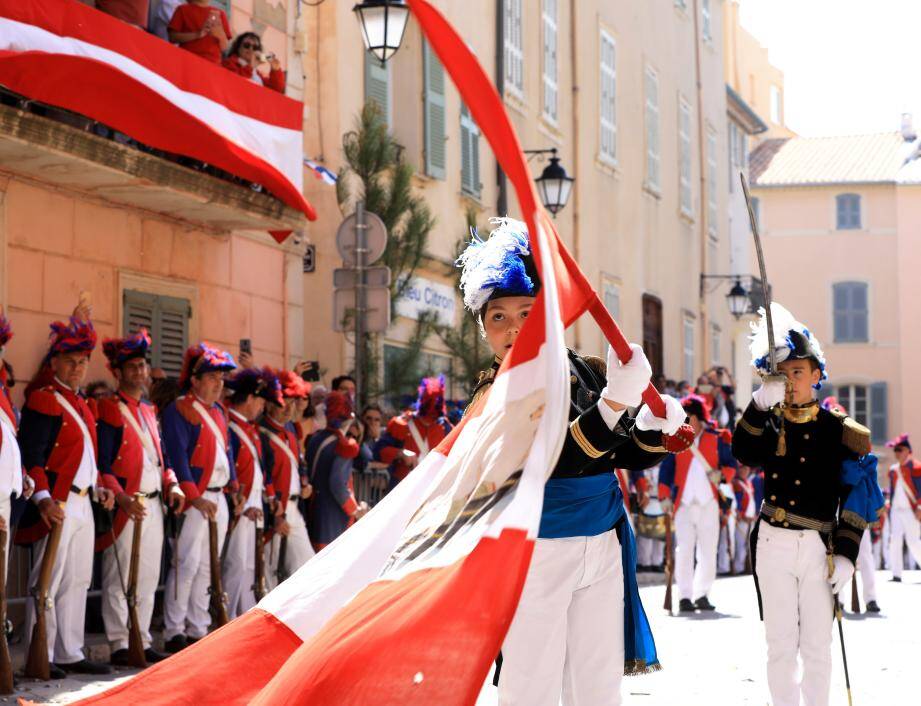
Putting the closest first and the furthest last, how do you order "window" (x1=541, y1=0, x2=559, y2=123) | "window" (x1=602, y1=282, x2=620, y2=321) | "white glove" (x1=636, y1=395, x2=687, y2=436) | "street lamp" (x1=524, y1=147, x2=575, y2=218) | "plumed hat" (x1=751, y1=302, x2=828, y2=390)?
"white glove" (x1=636, y1=395, x2=687, y2=436), "plumed hat" (x1=751, y1=302, x2=828, y2=390), "street lamp" (x1=524, y1=147, x2=575, y2=218), "window" (x1=541, y1=0, x2=559, y2=123), "window" (x1=602, y1=282, x2=620, y2=321)

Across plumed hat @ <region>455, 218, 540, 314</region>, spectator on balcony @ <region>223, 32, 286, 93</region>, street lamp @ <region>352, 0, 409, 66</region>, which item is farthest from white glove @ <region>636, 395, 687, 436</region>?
spectator on balcony @ <region>223, 32, 286, 93</region>

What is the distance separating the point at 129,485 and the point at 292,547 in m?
2.26

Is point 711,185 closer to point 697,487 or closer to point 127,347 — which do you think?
point 697,487

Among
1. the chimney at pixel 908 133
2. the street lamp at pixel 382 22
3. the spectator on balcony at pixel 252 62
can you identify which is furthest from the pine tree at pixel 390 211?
the chimney at pixel 908 133

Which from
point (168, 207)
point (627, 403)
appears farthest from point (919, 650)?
point (627, 403)

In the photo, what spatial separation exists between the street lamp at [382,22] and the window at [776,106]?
51.9 meters

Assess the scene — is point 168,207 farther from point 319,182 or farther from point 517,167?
point 517,167

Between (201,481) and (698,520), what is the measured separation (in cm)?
603

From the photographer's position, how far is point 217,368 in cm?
1164

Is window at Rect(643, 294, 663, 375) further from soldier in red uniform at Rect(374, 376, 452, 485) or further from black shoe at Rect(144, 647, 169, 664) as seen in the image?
black shoe at Rect(144, 647, 169, 664)

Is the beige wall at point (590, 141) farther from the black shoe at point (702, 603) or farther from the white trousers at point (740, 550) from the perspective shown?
the black shoe at point (702, 603)

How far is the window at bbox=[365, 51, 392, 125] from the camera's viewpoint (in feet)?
60.7

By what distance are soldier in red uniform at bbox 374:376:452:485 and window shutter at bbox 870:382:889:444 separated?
136 feet

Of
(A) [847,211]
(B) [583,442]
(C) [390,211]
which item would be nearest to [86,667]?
(B) [583,442]
